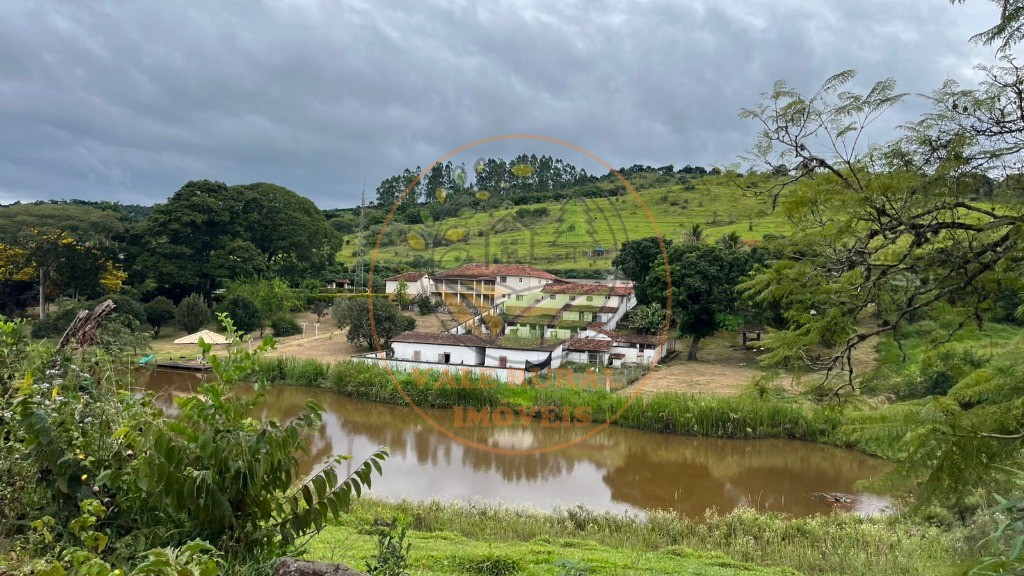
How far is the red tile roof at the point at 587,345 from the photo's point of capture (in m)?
17.8

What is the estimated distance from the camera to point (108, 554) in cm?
269

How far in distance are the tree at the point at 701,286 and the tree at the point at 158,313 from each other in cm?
2046

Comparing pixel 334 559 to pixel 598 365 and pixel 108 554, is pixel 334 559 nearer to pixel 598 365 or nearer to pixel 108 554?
pixel 108 554

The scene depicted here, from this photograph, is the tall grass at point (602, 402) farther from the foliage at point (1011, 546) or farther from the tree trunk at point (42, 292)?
the tree trunk at point (42, 292)

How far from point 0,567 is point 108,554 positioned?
0.67 metres

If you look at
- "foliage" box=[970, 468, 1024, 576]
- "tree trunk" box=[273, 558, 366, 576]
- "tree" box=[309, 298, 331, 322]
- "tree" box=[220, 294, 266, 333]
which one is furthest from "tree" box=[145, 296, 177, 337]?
"foliage" box=[970, 468, 1024, 576]

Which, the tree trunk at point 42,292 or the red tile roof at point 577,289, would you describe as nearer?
the red tile roof at point 577,289

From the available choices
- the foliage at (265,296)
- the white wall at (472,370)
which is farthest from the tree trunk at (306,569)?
the foliage at (265,296)

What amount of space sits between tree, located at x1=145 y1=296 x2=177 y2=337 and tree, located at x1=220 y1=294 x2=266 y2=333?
2258 mm

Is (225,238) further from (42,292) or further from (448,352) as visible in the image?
(448,352)

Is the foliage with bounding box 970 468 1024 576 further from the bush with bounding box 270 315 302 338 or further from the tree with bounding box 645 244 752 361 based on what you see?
the bush with bounding box 270 315 302 338

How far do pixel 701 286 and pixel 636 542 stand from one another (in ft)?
50.6

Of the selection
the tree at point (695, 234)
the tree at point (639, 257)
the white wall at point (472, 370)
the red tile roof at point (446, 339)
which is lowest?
the white wall at point (472, 370)

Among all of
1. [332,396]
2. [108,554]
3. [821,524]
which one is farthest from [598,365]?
[108,554]
